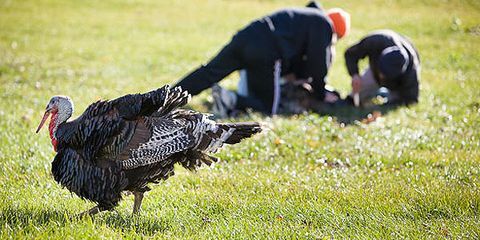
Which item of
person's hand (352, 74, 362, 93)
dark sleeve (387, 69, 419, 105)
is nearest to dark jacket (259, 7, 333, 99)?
person's hand (352, 74, 362, 93)

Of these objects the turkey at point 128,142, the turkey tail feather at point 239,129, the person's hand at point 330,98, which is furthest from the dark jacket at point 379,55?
the turkey at point 128,142

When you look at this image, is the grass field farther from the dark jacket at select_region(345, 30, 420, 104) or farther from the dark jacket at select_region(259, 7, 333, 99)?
the dark jacket at select_region(259, 7, 333, 99)

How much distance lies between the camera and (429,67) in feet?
40.1

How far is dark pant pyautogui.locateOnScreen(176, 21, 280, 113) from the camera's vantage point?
8.17 meters

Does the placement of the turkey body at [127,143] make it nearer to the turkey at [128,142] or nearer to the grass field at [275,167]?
the turkey at [128,142]

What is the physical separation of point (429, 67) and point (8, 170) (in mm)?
8711

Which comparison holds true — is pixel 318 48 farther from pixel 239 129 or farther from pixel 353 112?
pixel 239 129

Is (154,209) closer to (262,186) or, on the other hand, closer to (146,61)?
(262,186)

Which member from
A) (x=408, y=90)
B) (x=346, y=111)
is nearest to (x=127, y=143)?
(x=346, y=111)

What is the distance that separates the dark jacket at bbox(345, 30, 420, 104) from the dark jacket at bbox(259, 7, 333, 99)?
2.39ft

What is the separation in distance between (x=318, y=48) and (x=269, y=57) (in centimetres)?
69

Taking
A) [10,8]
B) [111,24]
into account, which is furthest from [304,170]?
[10,8]

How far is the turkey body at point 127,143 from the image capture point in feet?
15.9

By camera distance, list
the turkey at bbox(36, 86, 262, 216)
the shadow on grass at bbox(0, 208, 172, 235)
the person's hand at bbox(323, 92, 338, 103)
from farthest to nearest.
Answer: the person's hand at bbox(323, 92, 338, 103) → the turkey at bbox(36, 86, 262, 216) → the shadow on grass at bbox(0, 208, 172, 235)
